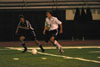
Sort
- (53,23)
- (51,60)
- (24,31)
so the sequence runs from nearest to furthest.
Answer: (51,60) < (53,23) < (24,31)

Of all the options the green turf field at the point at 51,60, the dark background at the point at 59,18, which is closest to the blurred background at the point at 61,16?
the dark background at the point at 59,18

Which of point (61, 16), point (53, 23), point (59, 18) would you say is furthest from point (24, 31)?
point (61, 16)

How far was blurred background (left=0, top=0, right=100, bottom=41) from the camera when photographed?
68.5 ft

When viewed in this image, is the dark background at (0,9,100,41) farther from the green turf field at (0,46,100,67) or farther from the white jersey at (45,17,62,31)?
the green turf field at (0,46,100,67)

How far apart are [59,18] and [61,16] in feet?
0.71

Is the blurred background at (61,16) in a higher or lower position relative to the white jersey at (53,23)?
lower

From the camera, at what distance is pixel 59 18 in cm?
2127

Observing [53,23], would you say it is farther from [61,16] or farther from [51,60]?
[61,16]

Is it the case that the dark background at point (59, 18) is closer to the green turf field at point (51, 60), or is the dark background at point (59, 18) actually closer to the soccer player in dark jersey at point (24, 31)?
the soccer player in dark jersey at point (24, 31)

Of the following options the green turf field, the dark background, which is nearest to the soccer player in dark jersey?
the green turf field

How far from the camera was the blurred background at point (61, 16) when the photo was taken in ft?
68.5

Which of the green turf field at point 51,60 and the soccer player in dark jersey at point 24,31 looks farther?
the soccer player in dark jersey at point 24,31

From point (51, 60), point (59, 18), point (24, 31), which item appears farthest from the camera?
point (59, 18)

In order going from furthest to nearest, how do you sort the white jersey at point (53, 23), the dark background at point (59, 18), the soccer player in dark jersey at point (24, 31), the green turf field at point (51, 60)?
the dark background at point (59, 18) < the soccer player in dark jersey at point (24, 31) < the white jersey at point (53, 23) < the green turf field at point (51, 60)
